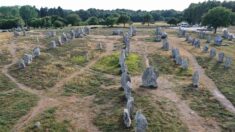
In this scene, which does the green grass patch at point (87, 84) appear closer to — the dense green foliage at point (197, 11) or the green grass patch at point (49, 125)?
the green grass patch at point (49, 125)

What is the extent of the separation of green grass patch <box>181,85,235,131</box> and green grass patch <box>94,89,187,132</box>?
3.05 m

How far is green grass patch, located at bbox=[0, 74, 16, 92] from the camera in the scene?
43.7m

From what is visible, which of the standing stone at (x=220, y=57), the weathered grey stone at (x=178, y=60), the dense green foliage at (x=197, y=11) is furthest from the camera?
the dense green foliage at (x=197, y=11)

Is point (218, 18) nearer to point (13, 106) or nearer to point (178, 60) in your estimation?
point (178, 60)

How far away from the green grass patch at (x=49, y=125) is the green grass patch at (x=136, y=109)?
292 centimetres

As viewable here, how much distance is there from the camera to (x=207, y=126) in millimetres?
34094

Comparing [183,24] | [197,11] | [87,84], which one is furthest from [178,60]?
[183,24]

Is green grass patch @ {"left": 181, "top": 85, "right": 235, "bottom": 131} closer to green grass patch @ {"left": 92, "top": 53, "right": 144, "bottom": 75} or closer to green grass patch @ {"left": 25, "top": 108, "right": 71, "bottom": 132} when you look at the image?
green grass patch @ {"left": 92, "top": 53, "right": 144, "bottom": 75}

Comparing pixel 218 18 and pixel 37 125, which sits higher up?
pixel 218 18

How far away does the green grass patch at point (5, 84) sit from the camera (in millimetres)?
43688

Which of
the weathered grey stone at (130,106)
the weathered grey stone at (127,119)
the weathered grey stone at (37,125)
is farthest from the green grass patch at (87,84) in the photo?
the weathered grey stone at (127,119)

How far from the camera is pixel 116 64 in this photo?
54.7m

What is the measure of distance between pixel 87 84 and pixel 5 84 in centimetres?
1002

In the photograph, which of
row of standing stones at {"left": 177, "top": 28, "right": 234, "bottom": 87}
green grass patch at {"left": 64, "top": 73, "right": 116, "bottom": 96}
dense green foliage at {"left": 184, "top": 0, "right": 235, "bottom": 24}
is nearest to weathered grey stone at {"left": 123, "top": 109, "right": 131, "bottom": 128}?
green grass patch at {"left": 64, "top": 73, "right": 116, "bottom": 96}
